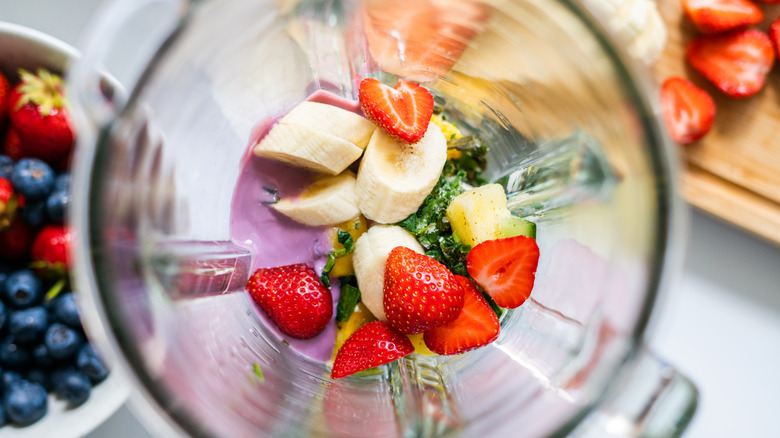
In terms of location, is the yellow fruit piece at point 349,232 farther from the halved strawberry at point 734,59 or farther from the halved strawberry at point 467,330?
the halved strawberry at point 734,59

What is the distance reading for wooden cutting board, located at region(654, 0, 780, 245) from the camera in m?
1.05

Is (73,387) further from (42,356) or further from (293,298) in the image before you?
(293,298)

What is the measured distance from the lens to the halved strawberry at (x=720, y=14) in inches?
41.1

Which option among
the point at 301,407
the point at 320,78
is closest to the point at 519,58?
the point at 320,78

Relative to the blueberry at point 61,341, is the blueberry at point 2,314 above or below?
below

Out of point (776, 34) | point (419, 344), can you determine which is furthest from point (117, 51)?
point (776, 34)

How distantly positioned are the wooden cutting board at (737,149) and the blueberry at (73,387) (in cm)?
104

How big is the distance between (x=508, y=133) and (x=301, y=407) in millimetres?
391

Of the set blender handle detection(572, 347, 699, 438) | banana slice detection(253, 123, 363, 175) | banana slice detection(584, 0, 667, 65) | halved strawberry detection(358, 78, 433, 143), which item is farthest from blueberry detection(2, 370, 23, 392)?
banana slice detection(584, 0, 667, 65)

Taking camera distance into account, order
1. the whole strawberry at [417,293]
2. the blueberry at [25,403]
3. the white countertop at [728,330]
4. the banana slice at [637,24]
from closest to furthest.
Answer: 1. the whole strawberry at [417,293]
2. the blueberry at [25,403]
3. the banana slice at [637,24]
4. the white countertop at [728,330]

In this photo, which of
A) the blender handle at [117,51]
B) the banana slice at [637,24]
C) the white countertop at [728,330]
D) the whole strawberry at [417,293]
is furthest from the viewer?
the white countertop at [728,330]

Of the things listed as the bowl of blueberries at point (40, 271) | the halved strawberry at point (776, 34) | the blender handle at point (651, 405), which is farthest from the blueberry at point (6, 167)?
the halved strawberry at point (776, 34)

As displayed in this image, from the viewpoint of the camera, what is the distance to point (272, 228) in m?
0.65

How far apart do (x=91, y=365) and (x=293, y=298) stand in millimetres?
393
